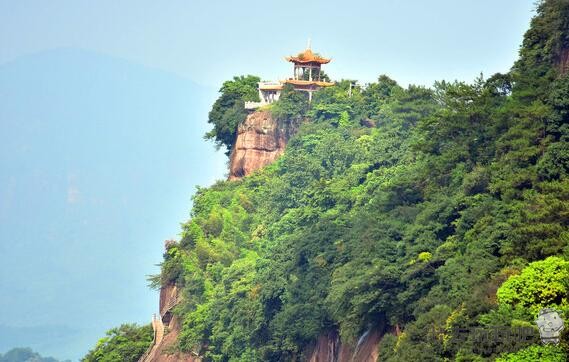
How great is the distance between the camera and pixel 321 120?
73.0 meters

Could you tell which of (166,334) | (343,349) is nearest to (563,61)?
(343,349)

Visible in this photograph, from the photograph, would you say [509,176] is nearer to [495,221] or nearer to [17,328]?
[495,221]

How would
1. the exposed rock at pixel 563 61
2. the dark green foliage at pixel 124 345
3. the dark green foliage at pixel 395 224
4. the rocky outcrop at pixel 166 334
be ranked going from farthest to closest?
the dark green foliage at pixel 124 345
the rocky outcrop at pixel 166 334
the exposed rock at pixel 563 61
the dark green foliage at pixel 395 224

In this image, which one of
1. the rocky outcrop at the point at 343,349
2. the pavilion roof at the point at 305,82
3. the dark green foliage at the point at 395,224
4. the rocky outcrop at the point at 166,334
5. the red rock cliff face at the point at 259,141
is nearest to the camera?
the dark green foliage at the point at 395,224

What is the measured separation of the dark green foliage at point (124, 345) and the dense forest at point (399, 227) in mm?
2638

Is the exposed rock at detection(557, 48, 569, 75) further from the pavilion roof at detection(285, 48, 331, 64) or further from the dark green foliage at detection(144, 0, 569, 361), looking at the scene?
the pavilion roof at detection(285, 48, 331, 64)

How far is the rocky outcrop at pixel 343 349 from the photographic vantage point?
1944 inches

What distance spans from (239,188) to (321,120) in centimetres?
493

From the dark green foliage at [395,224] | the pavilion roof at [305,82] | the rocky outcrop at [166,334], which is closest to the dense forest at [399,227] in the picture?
the dark green foliage at [395,224]

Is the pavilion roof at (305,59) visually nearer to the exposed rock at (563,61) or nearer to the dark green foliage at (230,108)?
the dark green foliage at (230,108)

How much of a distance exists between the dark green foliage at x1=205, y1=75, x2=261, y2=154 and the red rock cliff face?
3.70 feet

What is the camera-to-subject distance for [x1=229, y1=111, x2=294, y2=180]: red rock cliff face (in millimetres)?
75625

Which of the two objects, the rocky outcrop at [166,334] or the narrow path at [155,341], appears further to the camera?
the narrow path at [155,341]

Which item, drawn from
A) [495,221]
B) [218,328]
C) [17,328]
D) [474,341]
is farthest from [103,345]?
[17,328]
